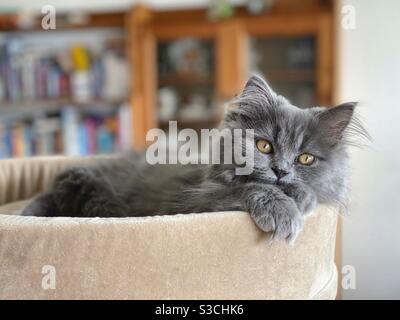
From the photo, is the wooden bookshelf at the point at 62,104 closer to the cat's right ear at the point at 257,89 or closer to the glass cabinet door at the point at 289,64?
the glass cabinet door at the point at 289,64

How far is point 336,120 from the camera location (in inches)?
46.1

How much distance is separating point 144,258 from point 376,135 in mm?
2214

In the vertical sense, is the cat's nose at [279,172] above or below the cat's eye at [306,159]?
below

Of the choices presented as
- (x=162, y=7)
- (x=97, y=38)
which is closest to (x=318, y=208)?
(x=162, y=7)

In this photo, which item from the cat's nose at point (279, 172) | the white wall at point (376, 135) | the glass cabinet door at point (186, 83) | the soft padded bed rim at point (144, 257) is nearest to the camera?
the soft padded bed rim at point (144, 257)

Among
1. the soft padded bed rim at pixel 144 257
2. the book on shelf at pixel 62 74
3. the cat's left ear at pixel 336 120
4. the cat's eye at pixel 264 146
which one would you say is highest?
the book on shelf at pixel 62 74

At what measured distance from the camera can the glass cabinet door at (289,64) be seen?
3002mm

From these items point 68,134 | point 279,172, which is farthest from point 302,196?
point 68,134

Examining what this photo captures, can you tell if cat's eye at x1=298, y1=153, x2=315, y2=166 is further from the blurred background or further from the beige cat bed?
the blurred background

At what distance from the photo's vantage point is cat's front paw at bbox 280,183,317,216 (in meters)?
1.03

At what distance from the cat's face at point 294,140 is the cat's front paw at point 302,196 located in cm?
2

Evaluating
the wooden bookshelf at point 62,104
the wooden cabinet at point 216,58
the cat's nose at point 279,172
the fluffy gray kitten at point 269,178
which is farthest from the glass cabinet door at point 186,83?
the cat's nose at point 279,172

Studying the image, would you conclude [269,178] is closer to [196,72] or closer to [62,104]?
[196,72]

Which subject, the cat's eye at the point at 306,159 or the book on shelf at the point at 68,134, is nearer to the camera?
the cat's eye at the point at 306,159
